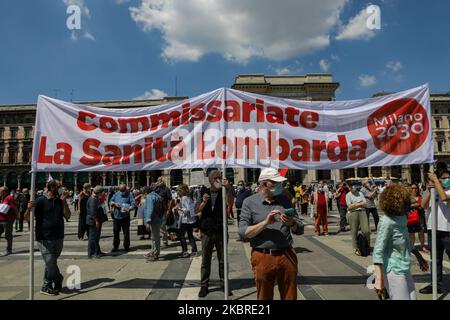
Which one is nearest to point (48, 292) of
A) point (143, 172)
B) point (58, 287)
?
point (58, 287)

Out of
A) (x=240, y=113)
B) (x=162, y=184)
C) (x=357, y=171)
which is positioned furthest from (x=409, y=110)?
(x=357, y=171)

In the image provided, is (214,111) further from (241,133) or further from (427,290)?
(427,290)

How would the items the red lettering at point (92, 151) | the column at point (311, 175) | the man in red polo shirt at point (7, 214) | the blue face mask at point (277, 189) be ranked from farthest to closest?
1. the column at point (311, 175)
2. the man in red polo shirt at point (7, 214)
3. the red lettering at point (92, 151)
4. the blue face mask at point (277, 189)

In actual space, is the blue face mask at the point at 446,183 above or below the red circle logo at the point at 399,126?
below

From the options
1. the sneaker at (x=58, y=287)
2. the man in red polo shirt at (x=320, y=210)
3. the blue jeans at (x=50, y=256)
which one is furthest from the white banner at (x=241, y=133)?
the man in red polo shirt at (x=320, y=210)

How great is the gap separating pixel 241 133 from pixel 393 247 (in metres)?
2.63

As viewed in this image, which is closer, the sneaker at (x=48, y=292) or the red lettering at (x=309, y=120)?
the red lettering at (x=309, y=120)

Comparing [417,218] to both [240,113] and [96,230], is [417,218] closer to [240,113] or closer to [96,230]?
[240,113]

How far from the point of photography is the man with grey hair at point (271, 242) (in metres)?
3.55

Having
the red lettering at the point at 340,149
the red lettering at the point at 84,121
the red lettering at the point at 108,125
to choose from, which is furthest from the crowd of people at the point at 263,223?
the red lettering at the point at 108,125

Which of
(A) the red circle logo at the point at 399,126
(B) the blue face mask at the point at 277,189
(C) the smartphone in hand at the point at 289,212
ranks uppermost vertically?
(A) the red circle logo at the point at 399,126

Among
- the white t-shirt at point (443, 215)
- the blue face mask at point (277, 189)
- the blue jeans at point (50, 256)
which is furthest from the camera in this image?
the blue jeans at point (50, 256)

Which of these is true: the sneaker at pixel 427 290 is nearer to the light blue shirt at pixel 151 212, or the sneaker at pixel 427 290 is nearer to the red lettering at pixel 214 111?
the red lettering at pixel 214 111

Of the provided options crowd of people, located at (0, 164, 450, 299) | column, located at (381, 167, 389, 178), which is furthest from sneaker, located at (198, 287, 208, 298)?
column, located at (381, 167, 389, 178)
